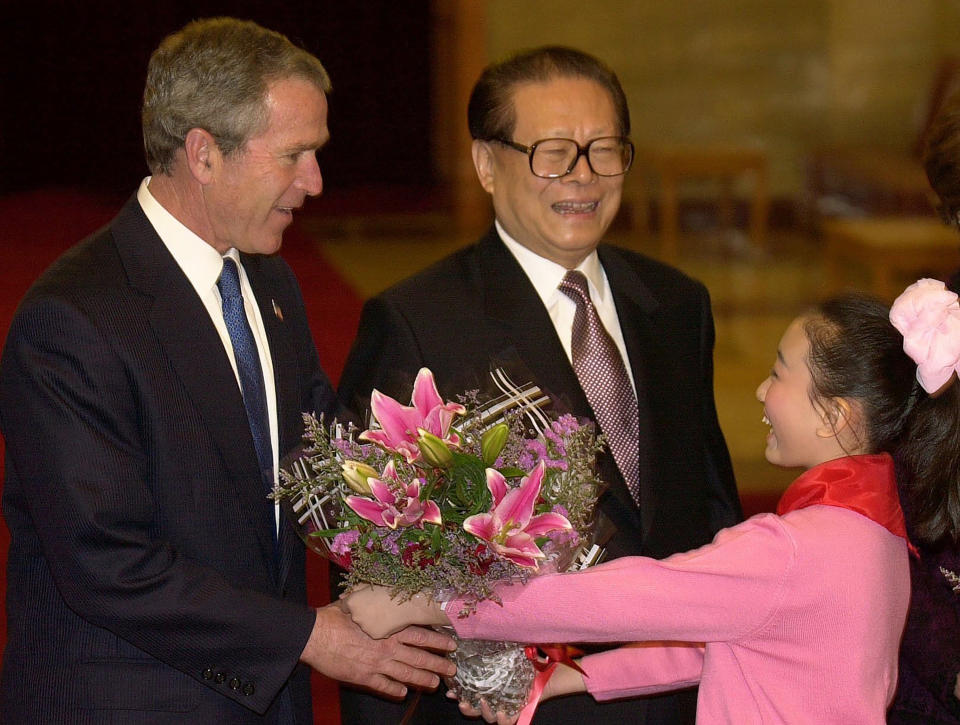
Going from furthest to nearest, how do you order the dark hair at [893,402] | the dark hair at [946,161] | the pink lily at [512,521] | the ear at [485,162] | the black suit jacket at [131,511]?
the ear at [485,162]
the dark hair at [946,161]
the dark hair at [893,402]
the black suit jacket at [131,511]
the pink lily at [512,521]

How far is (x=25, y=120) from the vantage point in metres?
11.9

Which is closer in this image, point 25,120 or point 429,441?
point 429,441

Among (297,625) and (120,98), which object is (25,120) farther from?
(297,625)

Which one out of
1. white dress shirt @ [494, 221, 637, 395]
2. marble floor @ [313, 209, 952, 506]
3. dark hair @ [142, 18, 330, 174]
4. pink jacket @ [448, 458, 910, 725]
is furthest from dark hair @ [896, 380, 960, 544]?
marble floor @ [313, 209, 952, 506]

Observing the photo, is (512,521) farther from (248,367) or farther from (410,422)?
(248,367)

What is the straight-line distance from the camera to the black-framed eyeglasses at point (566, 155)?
227cm

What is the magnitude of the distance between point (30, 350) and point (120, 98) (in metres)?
10.9

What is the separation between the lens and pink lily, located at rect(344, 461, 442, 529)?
162 centimetres

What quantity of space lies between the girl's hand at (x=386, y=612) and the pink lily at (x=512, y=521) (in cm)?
25

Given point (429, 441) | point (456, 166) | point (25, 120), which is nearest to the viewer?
point (429, 441)

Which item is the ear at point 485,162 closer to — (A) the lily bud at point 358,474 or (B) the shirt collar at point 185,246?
(B) the shirt collar at point 185,246

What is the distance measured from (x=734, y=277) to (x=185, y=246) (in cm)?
788

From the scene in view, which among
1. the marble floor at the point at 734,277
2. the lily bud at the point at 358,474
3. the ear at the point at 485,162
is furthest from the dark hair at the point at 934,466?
the marble floor at the point at 734,277

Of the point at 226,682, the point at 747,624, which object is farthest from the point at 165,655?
the point at 747,624
